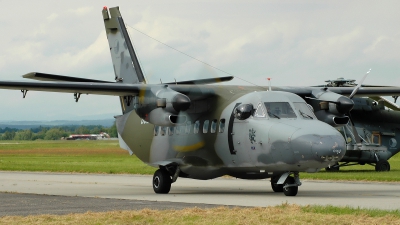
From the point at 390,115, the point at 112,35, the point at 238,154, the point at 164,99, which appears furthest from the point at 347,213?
the point at 390,115

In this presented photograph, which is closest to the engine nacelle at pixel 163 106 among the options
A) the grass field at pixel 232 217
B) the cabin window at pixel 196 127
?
the cabin window at pixel 196 127

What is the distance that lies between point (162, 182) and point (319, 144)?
20.1 feet

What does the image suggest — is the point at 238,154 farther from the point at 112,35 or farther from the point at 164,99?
the point at 112,35

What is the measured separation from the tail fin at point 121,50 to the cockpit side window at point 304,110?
7442 millimetres

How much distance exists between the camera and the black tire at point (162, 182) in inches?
872

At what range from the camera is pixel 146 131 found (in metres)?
24.2

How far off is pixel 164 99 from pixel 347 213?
27.0 ft

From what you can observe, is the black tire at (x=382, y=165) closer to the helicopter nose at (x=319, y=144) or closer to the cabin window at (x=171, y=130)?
the cabin window at (x=171, y=130)

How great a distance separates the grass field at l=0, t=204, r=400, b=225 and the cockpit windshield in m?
5.21

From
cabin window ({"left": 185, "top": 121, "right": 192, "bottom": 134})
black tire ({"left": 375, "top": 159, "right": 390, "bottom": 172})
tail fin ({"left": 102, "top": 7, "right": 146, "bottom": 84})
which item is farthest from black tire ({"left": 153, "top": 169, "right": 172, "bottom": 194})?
→ black tire ({"left": 375, "top": 159, "right": 390, "bottom": 172})

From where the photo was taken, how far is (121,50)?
26578mm

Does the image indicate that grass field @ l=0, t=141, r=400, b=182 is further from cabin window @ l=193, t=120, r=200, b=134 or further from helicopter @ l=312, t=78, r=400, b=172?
cabin window @ l=193, t=120, r=200, b=134

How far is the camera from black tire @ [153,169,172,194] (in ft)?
72.6

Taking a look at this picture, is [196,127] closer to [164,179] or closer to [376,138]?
[164,179]
